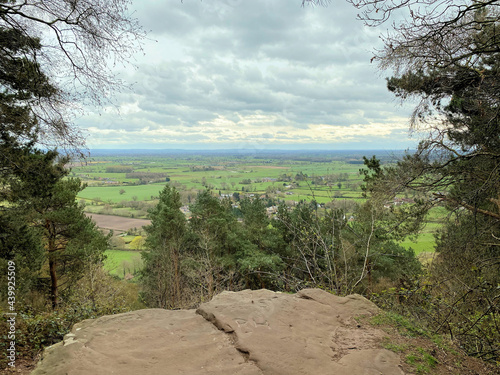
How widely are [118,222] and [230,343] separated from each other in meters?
35.1

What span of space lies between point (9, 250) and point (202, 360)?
7.31 metres

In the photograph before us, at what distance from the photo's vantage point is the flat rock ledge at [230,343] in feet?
9.41

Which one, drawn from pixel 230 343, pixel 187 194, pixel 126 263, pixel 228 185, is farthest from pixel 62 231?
pixel 228 185

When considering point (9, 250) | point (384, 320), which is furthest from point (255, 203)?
point (384, 320)

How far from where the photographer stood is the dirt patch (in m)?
31.7

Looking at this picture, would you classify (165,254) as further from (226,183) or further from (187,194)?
(226,183)

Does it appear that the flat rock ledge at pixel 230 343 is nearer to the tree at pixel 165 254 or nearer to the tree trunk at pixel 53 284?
the tree trunk at pixel 53 284

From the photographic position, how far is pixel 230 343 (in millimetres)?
3383

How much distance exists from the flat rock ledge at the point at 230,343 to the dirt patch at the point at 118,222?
30569 mm

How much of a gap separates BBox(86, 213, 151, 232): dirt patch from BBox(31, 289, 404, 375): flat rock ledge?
30569mm

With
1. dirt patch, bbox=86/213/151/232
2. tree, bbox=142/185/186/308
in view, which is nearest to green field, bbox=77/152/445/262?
dirt patch, bbox=86/213/151/232

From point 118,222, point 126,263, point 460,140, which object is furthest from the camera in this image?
point 118,222

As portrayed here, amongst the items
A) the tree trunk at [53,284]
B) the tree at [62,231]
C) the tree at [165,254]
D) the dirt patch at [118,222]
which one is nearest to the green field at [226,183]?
the tree at [62,231]

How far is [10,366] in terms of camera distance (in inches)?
176
